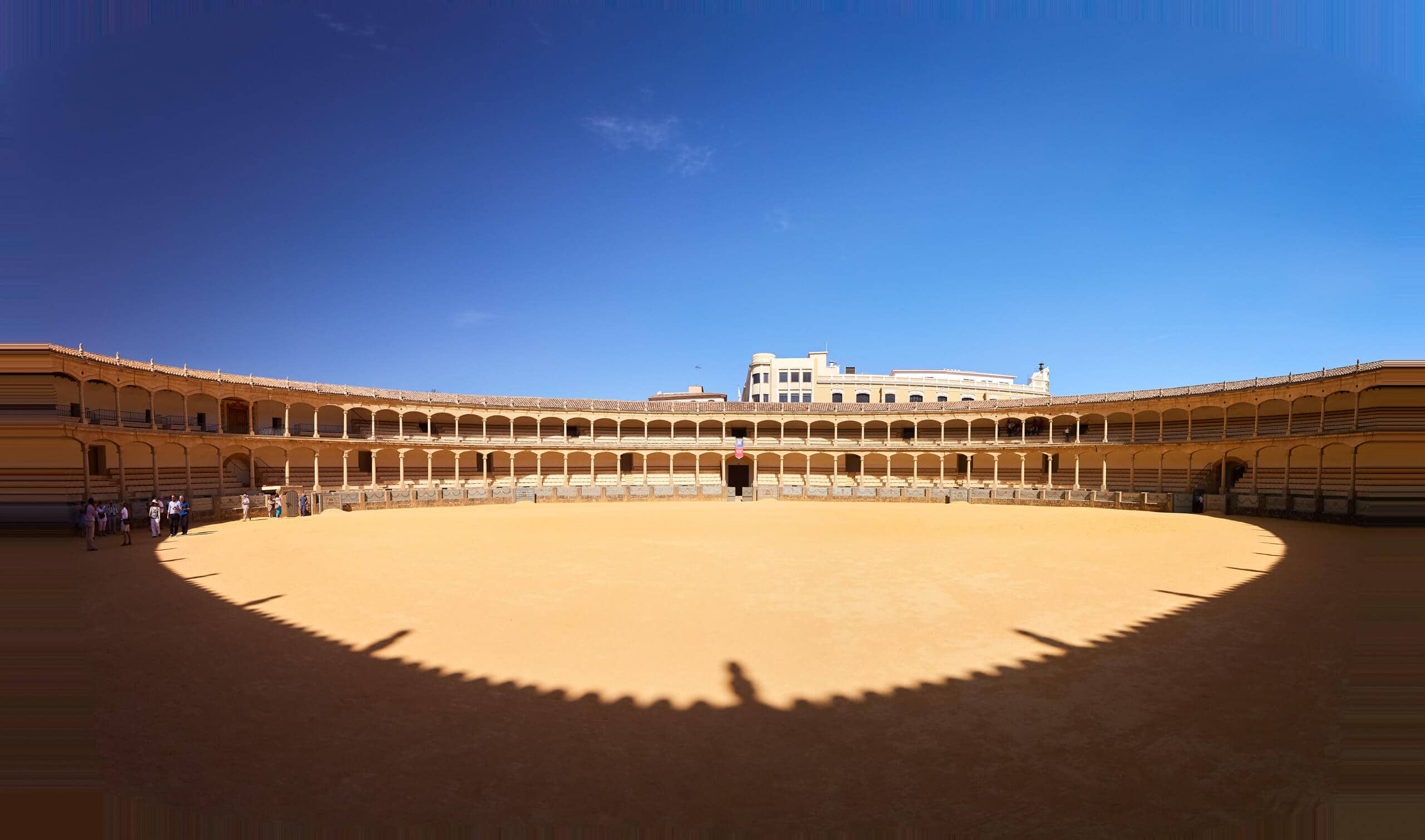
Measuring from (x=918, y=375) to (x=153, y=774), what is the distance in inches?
2386

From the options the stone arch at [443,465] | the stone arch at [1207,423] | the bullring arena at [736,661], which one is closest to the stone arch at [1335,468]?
the bullring arena at [736,661]

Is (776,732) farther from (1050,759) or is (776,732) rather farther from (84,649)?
(84,649)

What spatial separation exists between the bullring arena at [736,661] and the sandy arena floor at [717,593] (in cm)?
8

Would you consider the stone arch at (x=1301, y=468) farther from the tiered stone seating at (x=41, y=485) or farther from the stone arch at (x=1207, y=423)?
the tiered stone seating at (x=41, y=485)

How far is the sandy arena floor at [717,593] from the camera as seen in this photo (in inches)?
274

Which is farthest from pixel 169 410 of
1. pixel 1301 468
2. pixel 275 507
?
pixel 1301 468

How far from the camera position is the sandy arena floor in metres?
6.96

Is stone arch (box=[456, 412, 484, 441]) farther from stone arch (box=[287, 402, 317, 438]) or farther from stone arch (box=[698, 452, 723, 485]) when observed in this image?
stone arch (box=[698, 452, 723, 485])

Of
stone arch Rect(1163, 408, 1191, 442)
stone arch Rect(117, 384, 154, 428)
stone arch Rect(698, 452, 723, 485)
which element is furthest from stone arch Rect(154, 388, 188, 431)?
stone arch Rect(1163, 408, 1191, 442)

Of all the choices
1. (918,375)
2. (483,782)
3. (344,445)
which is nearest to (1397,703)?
(483,782)

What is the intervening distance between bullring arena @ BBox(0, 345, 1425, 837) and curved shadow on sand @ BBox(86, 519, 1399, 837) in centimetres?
3

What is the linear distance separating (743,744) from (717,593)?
550 cm

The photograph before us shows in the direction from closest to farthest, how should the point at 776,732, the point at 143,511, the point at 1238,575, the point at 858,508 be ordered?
the point at 776,732, the point at 1238,575, the point at 143,511, the point at 858,508

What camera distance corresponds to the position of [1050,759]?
4797 mm
